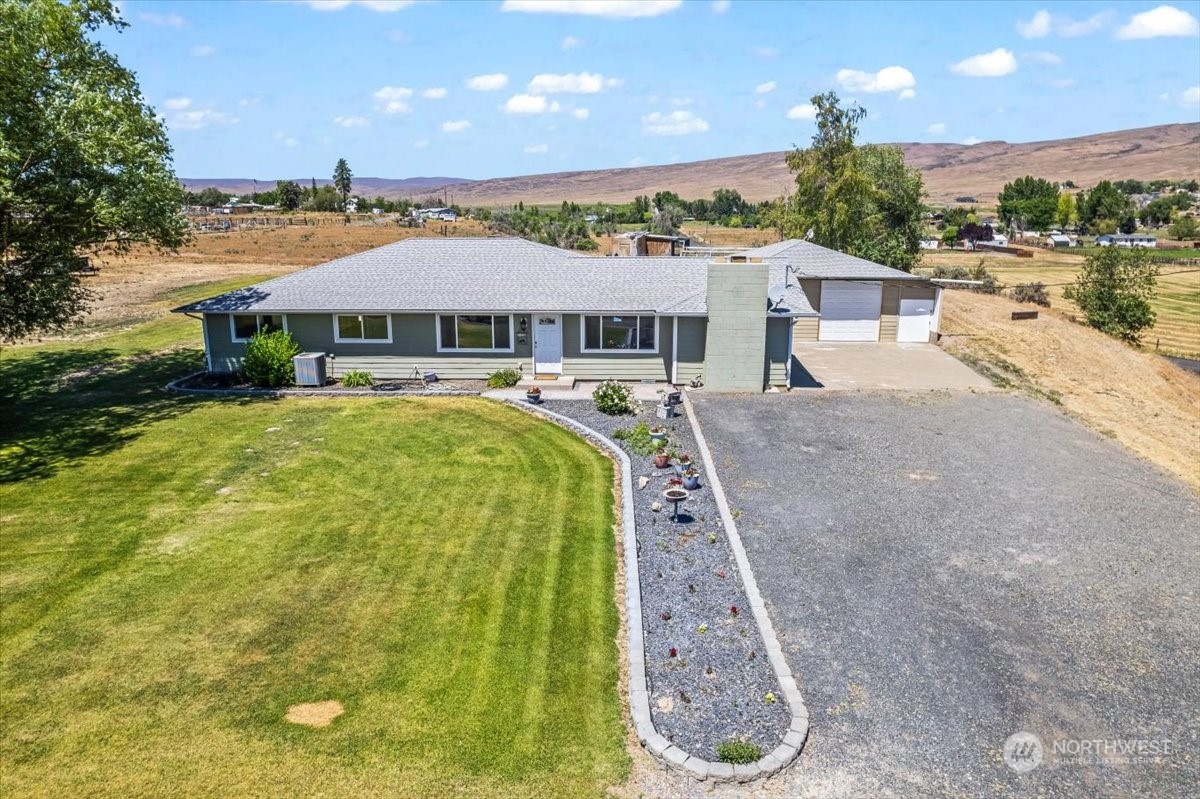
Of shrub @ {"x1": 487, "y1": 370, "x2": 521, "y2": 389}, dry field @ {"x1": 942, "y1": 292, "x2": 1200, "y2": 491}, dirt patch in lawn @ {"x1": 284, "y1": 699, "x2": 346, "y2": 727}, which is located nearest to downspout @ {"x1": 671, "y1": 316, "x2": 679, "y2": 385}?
shrub @ {"x1": 487, "y1": 370, "x2": 521, "y2": 389}

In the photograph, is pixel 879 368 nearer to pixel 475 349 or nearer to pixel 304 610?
pixel 475 349

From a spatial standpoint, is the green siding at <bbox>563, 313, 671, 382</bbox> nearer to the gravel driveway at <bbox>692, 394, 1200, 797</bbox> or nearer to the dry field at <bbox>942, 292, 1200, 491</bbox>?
the gravel driveway at <bbox>692, 394, 1200, 797</bbox>

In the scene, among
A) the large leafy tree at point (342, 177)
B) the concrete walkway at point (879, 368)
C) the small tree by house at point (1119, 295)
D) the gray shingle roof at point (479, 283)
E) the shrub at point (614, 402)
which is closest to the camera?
the shrub at point (614, 402)

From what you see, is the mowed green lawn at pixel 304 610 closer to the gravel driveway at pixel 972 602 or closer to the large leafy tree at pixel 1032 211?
the gravel driveway at pixel 972 602

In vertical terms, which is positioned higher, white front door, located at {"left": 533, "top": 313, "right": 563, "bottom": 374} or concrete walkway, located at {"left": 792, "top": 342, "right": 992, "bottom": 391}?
white front door, located at {"left": 533, "top": 313, "right": 563, "bottom": 374}

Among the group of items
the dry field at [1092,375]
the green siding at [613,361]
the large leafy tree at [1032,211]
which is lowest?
the dry field at [1092,375]

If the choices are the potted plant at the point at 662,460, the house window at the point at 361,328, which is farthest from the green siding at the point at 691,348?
the house window at the point at 361,328

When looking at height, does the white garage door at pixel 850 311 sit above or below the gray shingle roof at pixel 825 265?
below

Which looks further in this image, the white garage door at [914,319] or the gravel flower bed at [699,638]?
the white garage door at [914,319]
